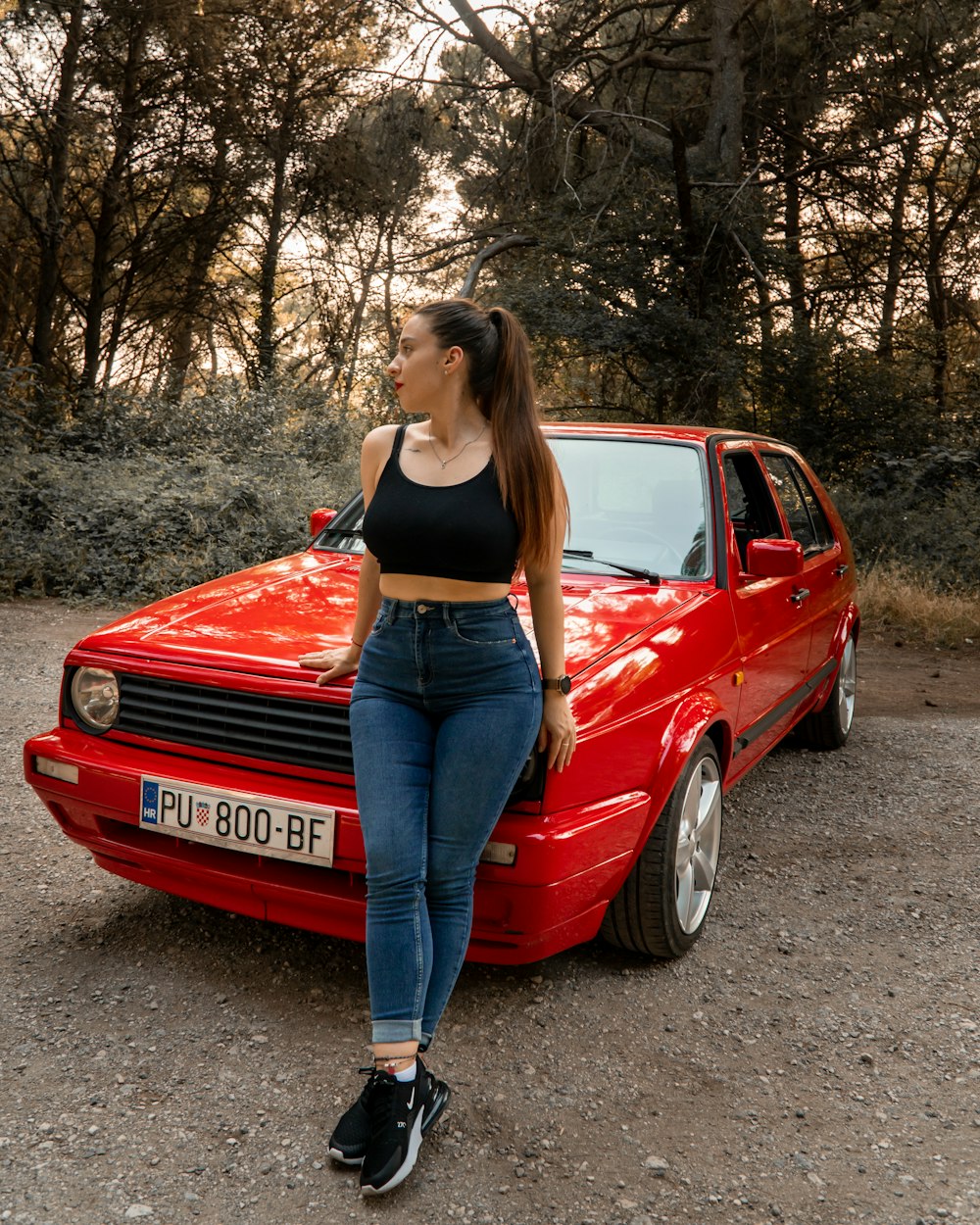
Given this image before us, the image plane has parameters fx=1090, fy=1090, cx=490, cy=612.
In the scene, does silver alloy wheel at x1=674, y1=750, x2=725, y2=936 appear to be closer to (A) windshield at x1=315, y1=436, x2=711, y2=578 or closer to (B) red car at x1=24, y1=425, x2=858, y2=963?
(B) red car at x1=24, y1=425, x2=858, y2=963

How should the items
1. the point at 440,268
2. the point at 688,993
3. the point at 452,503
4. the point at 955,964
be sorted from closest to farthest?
the point at 452,503
the point at 688,993
the point at 955,964
the point at 440,268

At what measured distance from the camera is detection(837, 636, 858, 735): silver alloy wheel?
19.0 ft

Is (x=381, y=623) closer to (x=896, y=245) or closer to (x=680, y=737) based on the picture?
(x=680, y=737)

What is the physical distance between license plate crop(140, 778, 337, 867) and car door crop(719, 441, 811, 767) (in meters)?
1.72

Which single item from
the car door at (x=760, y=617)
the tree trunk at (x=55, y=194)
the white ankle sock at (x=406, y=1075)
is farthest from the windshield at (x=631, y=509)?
the tree trunk at (x=55, y=194)

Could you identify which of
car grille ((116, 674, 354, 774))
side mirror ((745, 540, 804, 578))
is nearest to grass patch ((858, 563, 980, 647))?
side mirror ((745, 540, 804, 578))

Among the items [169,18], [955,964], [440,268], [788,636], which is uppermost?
[169,18]

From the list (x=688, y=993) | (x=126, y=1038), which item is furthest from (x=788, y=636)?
(x=126, y=1038)

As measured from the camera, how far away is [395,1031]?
2.29 metres

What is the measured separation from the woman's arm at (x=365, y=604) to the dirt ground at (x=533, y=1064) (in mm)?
937

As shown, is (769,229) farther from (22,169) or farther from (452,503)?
(452,503)

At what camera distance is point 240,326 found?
16938 millimetres

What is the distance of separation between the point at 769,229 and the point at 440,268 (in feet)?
15.7

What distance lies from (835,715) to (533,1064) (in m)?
3.52
